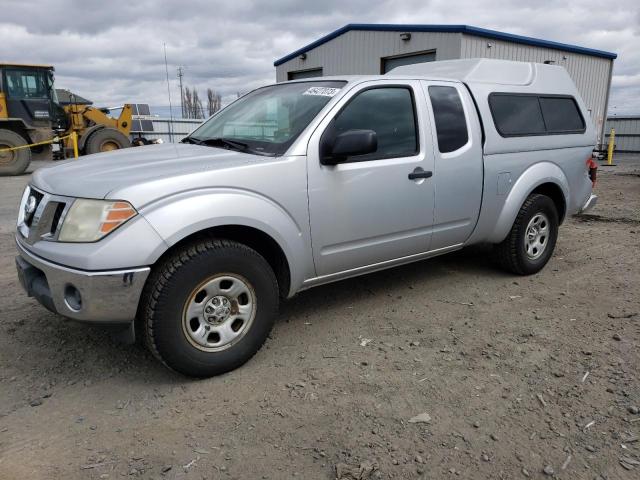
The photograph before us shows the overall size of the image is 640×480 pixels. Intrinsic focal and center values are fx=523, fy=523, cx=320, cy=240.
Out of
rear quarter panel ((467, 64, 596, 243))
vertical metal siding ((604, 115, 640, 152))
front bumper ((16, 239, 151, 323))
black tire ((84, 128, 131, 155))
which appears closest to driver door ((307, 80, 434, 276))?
rear quarter panel ((467, 64, 596, 243))

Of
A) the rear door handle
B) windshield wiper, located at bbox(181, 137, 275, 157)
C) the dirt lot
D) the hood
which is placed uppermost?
windshield wiper, located at bbox(181, 137, 275, 157)

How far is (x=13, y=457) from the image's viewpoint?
242 centimetres

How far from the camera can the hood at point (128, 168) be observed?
Result: 9.27 ft

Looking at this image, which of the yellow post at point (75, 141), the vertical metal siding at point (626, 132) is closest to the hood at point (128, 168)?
the yellow post at point (75, 141)

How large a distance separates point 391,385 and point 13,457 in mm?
1944

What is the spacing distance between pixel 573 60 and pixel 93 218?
20206 mm

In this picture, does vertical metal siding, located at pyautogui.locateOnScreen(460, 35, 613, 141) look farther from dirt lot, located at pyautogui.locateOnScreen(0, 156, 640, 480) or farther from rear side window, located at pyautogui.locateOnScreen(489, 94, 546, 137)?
dirt lot, located at pyautogui.locateOnScreen(0, 156, 640, 480)

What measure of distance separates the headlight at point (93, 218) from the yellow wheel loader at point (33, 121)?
13.4 m

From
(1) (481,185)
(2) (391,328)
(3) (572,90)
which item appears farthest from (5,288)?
(3) (572,90)

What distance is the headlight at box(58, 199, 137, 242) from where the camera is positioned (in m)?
2.69

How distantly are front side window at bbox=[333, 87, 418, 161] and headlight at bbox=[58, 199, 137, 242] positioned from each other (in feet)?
4.98

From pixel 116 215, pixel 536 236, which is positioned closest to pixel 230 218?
pixel 116 215

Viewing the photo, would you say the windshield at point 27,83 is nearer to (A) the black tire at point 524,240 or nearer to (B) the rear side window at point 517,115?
(B) the rear side window at point 517,115

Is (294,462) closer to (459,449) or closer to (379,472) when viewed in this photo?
(379,472)
